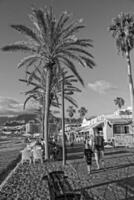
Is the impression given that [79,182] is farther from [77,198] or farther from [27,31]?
[27,31]

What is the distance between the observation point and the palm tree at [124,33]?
2523 centimetres

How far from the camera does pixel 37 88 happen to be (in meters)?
22.2

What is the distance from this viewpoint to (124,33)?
2566 centimetres

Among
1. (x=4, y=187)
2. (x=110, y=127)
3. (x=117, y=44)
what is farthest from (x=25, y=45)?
(x=110, y=127)

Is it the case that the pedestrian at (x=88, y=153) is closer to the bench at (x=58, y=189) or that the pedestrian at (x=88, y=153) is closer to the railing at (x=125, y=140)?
the bench at (x=58, y=189)

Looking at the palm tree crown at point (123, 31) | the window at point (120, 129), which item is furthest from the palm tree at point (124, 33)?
the window at point (120, 129)

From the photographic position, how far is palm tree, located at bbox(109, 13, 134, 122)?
2523cm

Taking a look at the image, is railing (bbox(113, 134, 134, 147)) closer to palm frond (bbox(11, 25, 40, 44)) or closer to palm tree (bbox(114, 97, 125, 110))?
palm frond (bbox(11, 25, 40, 44))

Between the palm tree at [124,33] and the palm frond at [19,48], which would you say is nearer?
the palm frond at [19,48]

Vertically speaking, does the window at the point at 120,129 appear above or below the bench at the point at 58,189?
above

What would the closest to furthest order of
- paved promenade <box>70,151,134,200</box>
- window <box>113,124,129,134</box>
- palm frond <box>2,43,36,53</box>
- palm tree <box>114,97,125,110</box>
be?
paved promenade <box>70,151,134,200</box> < palm frond <box>2,43,36,53</box> < window <box>113,124,129,134</box> < palm tree <box>114,97,125,110</box>

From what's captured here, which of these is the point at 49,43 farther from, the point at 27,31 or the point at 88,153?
the point at 88,153

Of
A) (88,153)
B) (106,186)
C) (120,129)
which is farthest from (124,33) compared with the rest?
(106,186)

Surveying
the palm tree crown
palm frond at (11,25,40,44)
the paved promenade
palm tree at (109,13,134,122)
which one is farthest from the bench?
the palm tree crown
